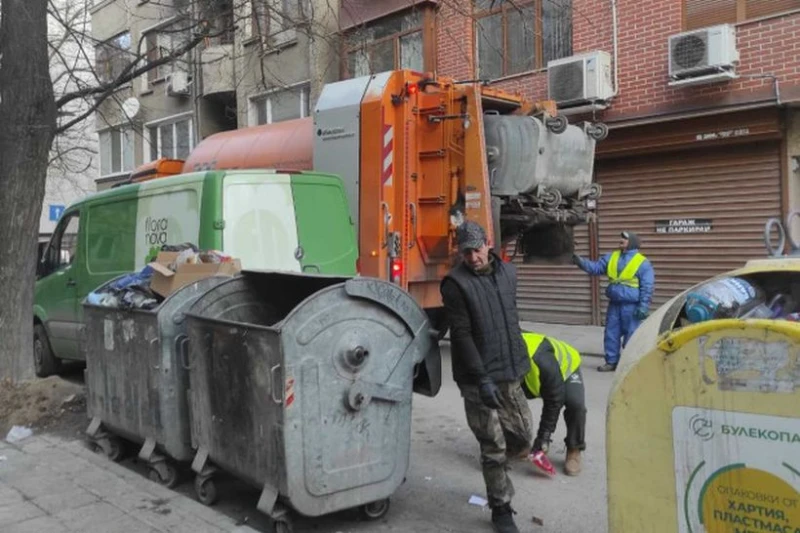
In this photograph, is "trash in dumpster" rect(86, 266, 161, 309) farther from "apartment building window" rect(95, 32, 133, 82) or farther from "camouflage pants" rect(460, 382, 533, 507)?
"apartment building window" rect(95, 32, 133, 82)

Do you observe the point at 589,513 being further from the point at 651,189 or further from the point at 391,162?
the point at 651,189

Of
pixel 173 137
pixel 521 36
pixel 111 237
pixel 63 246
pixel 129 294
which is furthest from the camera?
pixel 173 137

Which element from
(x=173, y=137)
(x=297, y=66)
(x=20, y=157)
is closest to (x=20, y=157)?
(x=20, y=157)

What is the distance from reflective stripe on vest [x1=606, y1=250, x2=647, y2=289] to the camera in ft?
28.7

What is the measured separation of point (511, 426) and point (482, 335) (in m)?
0.80

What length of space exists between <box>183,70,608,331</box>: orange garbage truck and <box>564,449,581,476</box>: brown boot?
2968mm

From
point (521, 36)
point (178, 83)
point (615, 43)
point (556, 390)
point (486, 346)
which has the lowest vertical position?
point (556, 390)

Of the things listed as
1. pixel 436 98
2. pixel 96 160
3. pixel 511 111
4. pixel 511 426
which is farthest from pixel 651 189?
pixel 96 160

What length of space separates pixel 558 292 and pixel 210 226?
7.44 m

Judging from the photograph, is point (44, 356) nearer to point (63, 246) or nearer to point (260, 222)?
point (63, 246)

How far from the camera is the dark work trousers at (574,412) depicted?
16.8ft

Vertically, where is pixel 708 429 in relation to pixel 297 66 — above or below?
below

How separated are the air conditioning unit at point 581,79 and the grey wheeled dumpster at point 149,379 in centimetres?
779

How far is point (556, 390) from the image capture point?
16.4 feet
